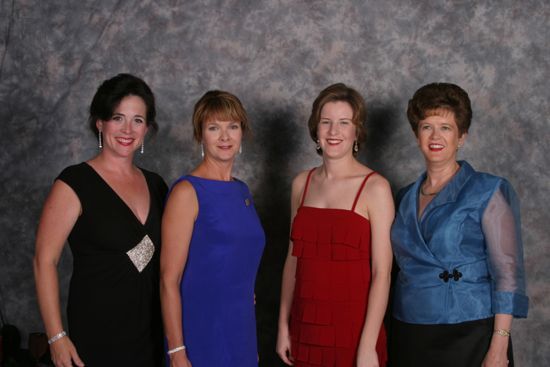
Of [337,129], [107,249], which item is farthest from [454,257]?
[107,249]

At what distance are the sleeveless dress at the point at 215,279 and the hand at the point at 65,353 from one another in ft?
1.27

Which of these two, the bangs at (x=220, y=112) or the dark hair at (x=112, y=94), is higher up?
the dark hair at (x=112, y=94)

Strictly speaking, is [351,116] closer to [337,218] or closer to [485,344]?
[337,218]

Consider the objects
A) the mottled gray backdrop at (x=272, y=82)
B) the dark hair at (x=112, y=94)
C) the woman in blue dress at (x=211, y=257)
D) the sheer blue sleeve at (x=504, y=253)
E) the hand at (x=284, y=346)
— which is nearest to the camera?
the sheer blue sleeve at (x=504, y=253)

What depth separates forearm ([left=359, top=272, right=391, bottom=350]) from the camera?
7.66 ft

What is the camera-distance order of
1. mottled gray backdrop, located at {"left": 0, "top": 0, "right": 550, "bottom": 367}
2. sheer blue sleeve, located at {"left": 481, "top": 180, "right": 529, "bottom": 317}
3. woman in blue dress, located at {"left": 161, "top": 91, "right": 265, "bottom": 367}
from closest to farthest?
sheer blue sleeve, located at {"left": 481, "top": 180, "right": 529, "bottom": 317}, woman in blue dress, located at {"left": 161, "top": 91, "right": 265, "bottom": 367}, mottled gray backdrop, located at {"left": 0, "top": 0, "right": 550, "bottom": 367}

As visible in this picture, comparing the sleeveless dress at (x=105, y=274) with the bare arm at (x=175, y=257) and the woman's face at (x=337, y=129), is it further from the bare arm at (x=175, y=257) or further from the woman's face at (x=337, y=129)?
the woman's face at (x=337, y=129)

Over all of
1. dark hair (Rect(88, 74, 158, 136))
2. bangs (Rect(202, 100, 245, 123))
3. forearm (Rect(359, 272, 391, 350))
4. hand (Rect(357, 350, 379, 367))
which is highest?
dark hair (Rect(88, 74, 158, 136))

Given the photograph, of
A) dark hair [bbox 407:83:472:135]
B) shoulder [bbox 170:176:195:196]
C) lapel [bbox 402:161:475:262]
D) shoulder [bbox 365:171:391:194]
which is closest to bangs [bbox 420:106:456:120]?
dark hair [bbox 407:83:472:135]

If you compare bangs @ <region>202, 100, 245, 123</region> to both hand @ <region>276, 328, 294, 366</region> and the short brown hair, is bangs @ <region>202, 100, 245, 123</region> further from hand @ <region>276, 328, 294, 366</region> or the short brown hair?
hand @ <region>276, 328, 294, 366</region>

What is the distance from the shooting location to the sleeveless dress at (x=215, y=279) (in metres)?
2.35

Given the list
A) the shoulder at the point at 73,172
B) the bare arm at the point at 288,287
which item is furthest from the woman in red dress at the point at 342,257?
the shoulder at the point at 73,172

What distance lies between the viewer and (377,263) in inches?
93.5

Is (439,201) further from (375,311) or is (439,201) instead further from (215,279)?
(215,279)
